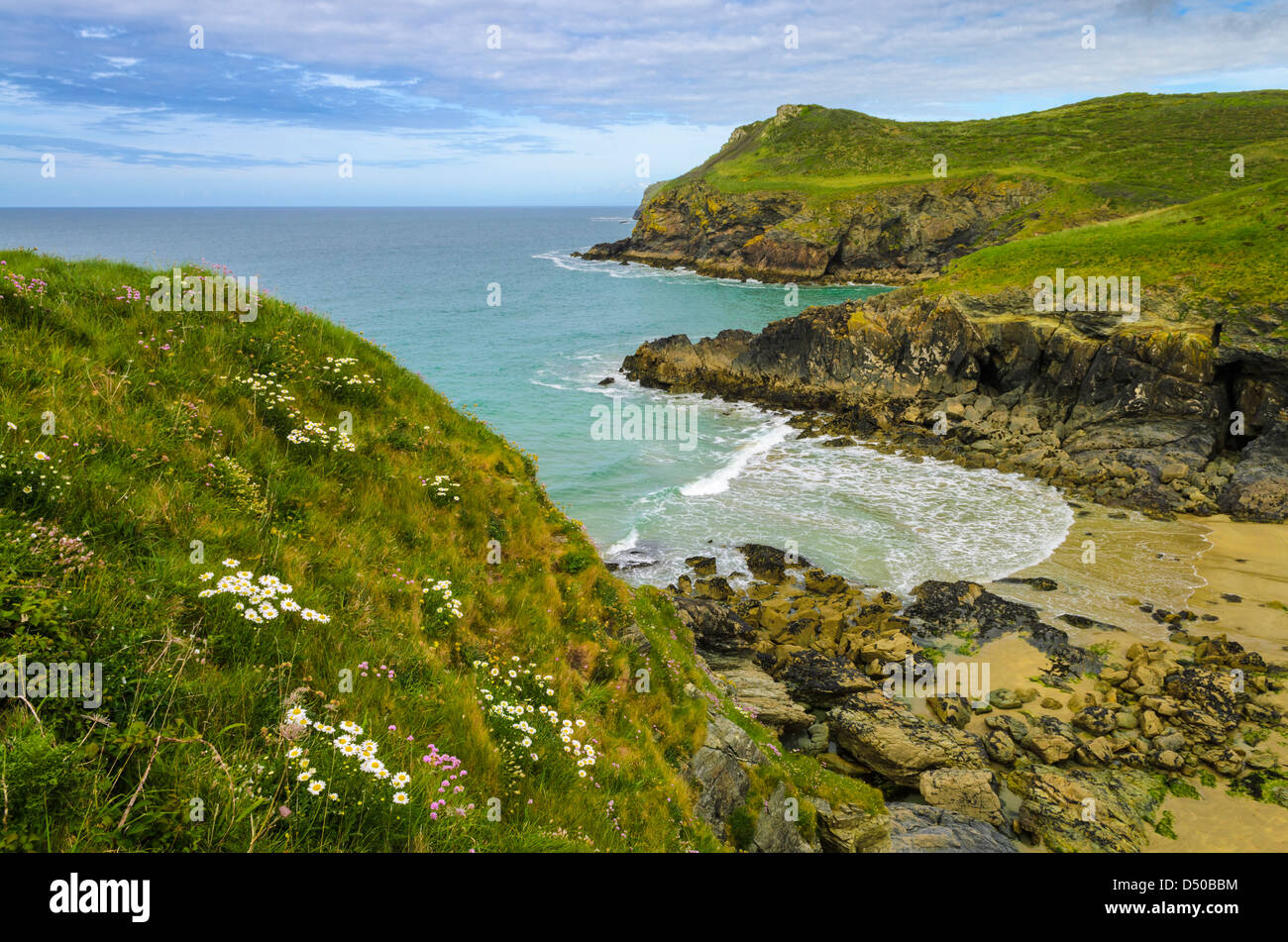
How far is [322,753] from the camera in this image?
13.7ft

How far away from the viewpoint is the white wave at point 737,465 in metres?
34.3

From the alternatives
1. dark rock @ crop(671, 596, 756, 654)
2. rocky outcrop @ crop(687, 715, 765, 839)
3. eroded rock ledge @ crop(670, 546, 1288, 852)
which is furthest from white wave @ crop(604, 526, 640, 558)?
rocky outcrop @ crop(687, 715, 765, 839)

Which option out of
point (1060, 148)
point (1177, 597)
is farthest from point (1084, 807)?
point (1060, 148)

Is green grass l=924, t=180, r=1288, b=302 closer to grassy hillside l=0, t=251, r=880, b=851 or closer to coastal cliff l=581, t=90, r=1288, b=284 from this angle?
coastal cliff l=581, t=90, r=1288, b=284

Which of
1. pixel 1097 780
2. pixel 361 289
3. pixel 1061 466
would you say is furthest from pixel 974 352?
pixel 361 289

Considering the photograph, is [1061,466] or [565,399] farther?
[565,399]

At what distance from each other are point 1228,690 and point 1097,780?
6013 millimetres

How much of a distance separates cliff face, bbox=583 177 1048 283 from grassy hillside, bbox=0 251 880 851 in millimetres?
106220

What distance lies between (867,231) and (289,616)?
118958 millimetres

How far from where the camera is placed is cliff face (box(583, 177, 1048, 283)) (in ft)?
347

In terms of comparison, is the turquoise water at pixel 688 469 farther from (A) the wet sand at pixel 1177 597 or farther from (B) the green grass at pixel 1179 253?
(B) the green grass at pixel 1179 253

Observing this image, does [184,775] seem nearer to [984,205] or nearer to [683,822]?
[683,822]

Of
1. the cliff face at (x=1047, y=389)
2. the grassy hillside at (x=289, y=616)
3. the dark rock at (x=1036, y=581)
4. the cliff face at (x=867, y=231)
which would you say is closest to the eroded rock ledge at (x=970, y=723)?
the dark rock at (x=1036, y=581)

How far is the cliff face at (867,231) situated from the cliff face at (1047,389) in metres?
62.1
